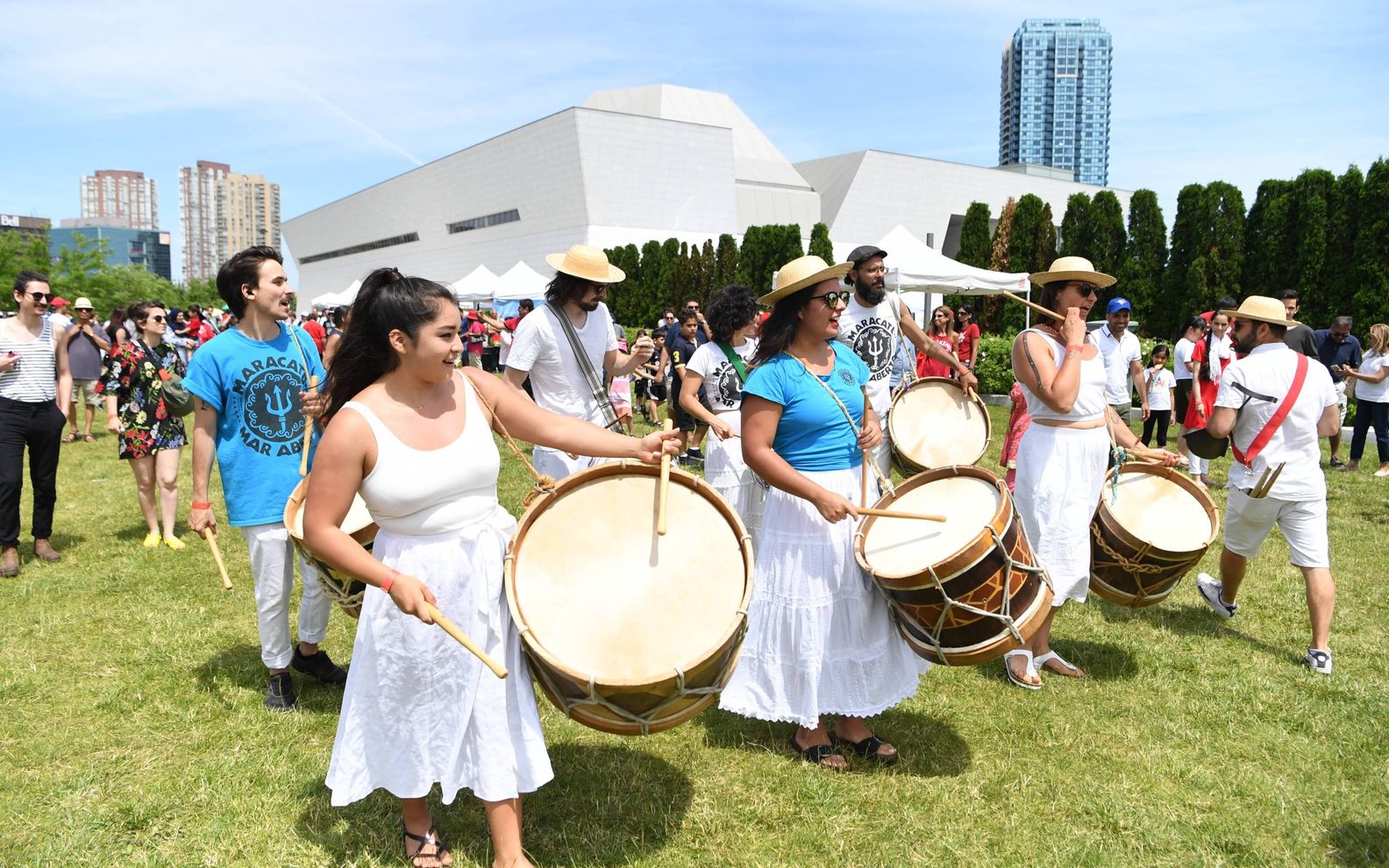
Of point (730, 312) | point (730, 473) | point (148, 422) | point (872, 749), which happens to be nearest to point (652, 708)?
point (872, 749)

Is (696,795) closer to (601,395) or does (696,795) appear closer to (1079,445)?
(601,395)

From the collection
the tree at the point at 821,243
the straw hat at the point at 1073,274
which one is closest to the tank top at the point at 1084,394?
the straw hat at the point at 1073,274

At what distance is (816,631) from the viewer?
3799mm

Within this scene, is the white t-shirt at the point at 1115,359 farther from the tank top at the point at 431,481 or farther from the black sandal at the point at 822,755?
the tank top at the point at 431,481

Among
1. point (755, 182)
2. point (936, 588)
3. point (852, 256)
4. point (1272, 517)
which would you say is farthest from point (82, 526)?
point (755, 182)

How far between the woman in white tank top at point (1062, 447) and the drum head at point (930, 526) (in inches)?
40.2

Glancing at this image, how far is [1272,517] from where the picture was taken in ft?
17.1

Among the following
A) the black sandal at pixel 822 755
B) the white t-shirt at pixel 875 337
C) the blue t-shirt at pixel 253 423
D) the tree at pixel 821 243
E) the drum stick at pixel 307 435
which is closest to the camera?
the black sandal at pixel 822 755

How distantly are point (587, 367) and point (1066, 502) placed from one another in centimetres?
249

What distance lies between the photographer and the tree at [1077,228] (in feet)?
70.6

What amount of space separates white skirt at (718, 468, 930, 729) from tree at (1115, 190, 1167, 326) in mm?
18902

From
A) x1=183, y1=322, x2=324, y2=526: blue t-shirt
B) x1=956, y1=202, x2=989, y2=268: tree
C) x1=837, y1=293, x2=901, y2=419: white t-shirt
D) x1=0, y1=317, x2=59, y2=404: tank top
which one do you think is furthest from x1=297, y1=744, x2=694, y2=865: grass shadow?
x1=956, y1=202, x2=989, y2=268: tree

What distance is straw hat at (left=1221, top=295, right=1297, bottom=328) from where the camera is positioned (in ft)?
16.4

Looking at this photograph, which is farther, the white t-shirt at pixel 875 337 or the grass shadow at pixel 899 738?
the white t-shirt at pixel 875 337
